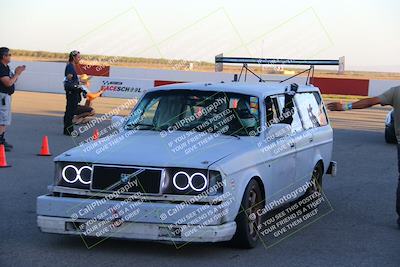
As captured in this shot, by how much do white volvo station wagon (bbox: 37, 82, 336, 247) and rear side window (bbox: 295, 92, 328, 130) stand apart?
0.63 metres

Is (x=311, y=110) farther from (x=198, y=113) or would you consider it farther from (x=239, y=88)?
(x=198, y=113)

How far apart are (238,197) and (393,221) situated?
2.79 m

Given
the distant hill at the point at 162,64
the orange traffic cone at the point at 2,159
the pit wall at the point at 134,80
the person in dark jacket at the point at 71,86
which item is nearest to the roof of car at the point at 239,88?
the distant hill at the point at 162,64

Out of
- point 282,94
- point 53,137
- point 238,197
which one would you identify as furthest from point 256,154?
point 53,137

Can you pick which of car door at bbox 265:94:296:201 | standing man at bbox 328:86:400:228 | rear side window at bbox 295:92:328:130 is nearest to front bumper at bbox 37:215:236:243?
car door at bbox 265:94:296:201

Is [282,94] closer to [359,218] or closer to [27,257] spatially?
[359,218]

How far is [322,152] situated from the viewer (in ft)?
30.1

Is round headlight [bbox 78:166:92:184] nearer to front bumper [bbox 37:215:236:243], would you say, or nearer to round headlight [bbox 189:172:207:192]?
front bumper [bbox 37:215:236:243]

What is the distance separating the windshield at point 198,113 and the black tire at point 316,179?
67.6 inches

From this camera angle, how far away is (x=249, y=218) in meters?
6.62

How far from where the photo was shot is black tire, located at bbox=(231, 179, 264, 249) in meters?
6.48

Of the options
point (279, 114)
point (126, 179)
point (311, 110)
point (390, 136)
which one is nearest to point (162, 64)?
point (390, 136)

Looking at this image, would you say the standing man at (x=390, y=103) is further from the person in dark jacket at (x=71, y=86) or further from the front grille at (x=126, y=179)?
the person in dark jacket at (x=71, y=86)

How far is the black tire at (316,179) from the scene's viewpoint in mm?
8875
